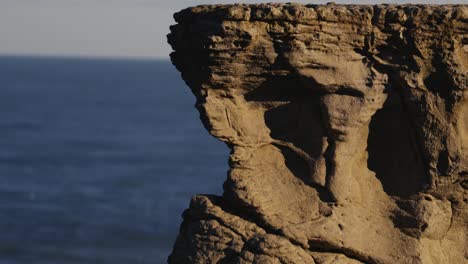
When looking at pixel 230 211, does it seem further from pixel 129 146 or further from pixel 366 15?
pixel 129 146

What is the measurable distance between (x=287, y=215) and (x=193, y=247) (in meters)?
0.99

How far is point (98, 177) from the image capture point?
6103cm

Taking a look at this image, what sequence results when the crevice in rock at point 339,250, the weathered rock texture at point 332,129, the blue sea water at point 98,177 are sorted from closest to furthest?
the weathered rock texture at point 332,129
the crevice in rock at point 339,250
the blue sea water at point 98,177

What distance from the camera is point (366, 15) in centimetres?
1198

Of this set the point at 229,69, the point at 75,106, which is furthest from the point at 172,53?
the point at 75,106

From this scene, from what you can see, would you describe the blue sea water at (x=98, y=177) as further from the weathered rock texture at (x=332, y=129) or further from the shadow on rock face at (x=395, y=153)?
the shadow on rock face at (x=395, y=153)

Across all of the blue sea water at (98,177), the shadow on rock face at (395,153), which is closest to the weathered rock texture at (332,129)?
the shadow on rock face at (395,153)

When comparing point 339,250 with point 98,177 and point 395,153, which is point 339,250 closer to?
point 395,153

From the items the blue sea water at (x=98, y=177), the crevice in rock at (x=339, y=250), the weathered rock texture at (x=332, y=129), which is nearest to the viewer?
the weathered rock texture at (x=332, y=129)

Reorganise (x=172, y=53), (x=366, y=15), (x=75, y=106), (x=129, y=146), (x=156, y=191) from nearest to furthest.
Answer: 1. (x=366, y=15)
2. (x=172, y=53)
3. (x=156, y=191)
4. (x=129, y=146)
5. (x=75, y=106)

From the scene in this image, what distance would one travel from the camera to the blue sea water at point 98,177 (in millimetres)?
42750

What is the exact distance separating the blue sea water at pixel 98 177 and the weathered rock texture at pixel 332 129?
26235 millimetres

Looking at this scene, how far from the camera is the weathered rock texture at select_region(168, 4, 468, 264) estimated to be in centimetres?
1199

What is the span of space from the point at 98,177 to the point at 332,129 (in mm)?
49419
